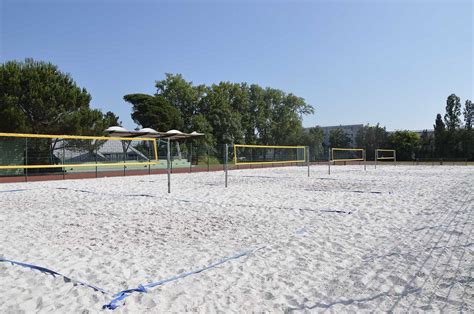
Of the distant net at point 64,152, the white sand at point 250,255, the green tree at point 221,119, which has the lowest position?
the white sand at point 250,255

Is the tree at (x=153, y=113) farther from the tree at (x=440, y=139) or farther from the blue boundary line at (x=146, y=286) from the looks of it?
the blue boundary line at (x=146, y=286)

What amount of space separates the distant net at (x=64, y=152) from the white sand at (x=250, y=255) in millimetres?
8280

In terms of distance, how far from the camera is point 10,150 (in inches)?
544

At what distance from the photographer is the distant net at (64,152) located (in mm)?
13727

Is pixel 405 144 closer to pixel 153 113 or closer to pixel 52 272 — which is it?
pixel 153 113

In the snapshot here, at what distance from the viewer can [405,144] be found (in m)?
40.2

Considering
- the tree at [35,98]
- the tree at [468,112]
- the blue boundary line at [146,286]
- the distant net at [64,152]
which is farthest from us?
the tree at [468,112]

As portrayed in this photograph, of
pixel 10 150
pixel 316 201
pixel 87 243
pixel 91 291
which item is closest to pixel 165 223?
pixel 87 243

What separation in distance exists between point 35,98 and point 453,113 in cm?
4562

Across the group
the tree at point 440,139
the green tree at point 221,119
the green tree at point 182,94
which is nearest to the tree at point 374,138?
the tree at point 440,139

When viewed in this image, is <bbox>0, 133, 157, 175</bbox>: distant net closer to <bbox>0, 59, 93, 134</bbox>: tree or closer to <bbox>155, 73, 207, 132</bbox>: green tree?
<bbox>0, 59, 93, 134</bbox>: tree

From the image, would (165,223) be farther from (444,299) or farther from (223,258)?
(444,299)

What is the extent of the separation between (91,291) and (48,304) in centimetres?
28

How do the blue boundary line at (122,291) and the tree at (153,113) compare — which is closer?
the blue boundary line at (122,291)
